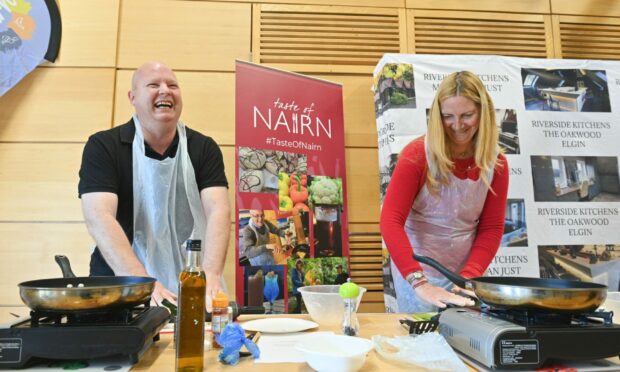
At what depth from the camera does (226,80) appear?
2.92 meters

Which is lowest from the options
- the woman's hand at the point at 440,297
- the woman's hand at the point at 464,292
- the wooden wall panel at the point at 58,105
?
the woman's hand at the point at 440,297

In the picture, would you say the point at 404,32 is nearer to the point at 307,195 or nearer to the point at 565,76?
the point at 565,76

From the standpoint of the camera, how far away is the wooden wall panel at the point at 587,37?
3191 mm

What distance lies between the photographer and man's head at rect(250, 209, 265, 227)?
247 centimetres

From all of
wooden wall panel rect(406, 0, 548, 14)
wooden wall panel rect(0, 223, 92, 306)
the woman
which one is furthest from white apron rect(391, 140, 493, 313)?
wooden wall panel rect(0, 223, 92, 306)

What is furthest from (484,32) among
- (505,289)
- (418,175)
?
(505,289)

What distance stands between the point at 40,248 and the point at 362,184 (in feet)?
7.04

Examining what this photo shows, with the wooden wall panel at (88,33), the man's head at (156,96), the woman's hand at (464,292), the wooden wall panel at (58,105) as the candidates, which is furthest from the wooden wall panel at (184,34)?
the woman's hand at (464,292)

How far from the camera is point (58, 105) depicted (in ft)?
9.21

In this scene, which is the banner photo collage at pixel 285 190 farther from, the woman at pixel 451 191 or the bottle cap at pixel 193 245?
the bottle cap at pixel 193 245

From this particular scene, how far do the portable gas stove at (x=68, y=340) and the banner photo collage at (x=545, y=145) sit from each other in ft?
6.48

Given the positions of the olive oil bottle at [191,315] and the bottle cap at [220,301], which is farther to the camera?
the bottle cap at [220,301]

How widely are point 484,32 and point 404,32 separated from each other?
62 centimetres

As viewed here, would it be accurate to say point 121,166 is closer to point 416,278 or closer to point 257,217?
point 257,217
